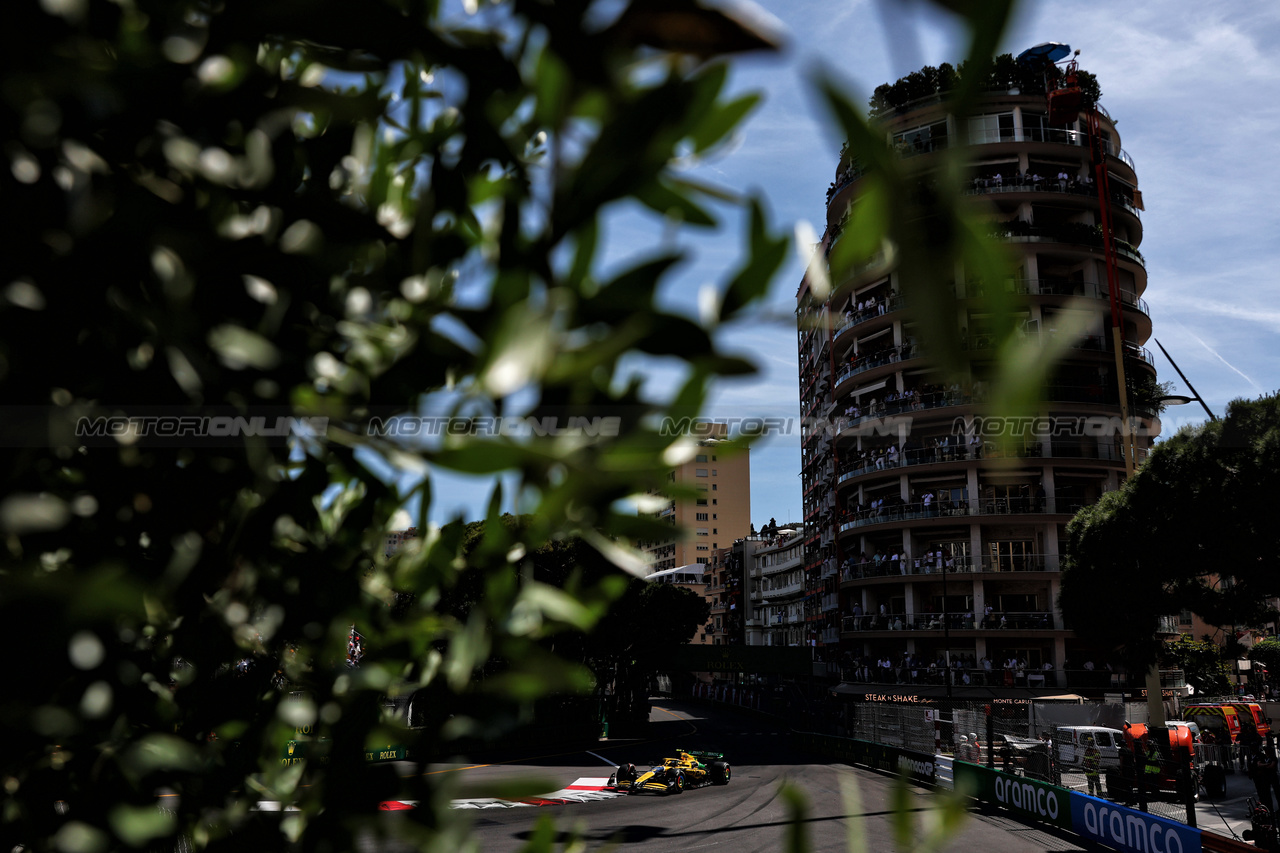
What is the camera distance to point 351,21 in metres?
0.62

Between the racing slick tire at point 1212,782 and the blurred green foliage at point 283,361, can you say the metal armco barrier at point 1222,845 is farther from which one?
the blurred green foliage at point 283,361

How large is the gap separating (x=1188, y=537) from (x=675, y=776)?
17983 mm

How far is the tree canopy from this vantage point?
2316 centimetres

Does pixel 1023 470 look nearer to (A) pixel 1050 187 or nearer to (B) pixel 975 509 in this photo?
(B) pixel 975 509

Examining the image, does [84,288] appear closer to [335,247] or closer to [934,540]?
[335,247]

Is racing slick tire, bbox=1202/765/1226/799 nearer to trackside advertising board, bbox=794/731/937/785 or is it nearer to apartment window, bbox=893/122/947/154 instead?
trackside advertising board, bbox=794/731/937/785

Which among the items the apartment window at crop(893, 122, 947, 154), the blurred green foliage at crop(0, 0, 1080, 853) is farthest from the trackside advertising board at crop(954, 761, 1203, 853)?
the apartment window at crop(893, 122, 947, 154)

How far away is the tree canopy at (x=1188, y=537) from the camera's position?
23156 mm

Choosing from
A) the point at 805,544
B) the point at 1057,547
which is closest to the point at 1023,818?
the point at 1057,547

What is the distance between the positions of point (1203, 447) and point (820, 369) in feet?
116

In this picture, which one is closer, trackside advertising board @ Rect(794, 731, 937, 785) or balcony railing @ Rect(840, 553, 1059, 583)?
trackside advertising board @ Rect(794, 731, 937, 785)

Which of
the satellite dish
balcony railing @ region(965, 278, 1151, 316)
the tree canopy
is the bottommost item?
the tree canopy

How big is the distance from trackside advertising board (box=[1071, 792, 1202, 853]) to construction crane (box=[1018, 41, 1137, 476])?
2562cm

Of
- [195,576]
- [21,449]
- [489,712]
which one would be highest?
[21,449]
